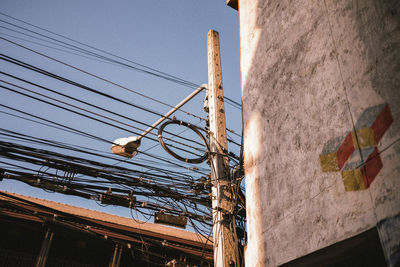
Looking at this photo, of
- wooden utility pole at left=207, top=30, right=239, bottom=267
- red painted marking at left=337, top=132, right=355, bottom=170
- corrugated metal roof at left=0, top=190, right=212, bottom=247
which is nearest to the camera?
red painted marking at left=337, top=132, right=355, bottom=170

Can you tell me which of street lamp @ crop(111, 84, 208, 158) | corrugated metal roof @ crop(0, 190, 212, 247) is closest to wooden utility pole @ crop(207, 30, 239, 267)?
street lamp @ crop(111, 84, 208, 158)

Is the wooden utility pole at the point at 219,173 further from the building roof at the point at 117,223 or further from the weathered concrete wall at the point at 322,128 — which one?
the building roof at the point at 117,223

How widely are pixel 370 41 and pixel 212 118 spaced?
16.4 feet

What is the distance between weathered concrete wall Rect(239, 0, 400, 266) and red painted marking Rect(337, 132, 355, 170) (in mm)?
11

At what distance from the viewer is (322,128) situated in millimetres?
4125

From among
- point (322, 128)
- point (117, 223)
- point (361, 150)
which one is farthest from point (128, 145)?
point (117, 223)

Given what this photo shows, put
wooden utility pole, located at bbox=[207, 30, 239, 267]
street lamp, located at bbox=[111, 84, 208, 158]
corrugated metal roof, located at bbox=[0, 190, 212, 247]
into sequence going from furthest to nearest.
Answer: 1. corrugated metal roof, located at bbox=[0, 190, 212, 247]
2. street lamp, located at bbox=[111, 84, 208, 158]
3. wooden utility pole, located at bbox=[207, 30, 239, 267]

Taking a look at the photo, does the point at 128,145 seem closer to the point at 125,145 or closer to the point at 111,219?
the point at 125,145

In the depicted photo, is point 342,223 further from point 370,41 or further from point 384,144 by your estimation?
point 370,41

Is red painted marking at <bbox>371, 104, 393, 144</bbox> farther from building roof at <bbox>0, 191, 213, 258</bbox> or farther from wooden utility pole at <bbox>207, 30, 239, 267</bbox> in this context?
building roof at <bbox>0, 191, 213, 258</bbox>

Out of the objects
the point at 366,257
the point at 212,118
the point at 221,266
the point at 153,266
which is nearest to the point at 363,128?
the point at 366,257

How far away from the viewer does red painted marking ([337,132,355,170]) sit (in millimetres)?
3686

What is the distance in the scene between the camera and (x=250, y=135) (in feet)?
18.8

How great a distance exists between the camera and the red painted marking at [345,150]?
3.69m
